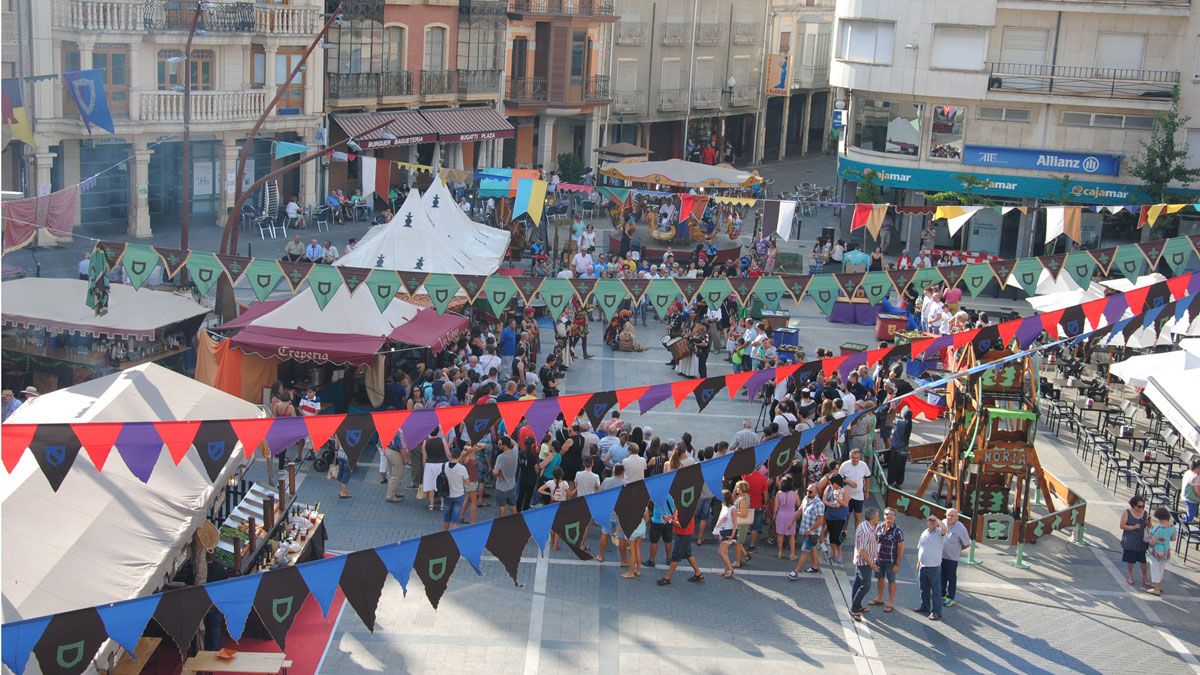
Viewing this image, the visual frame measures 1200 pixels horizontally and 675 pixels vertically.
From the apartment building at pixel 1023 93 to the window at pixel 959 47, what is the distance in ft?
0.09

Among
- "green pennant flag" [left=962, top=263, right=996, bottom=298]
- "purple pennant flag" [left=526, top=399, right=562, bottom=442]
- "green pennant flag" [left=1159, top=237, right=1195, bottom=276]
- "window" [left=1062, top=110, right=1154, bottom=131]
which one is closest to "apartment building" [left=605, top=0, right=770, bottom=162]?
"window" [left=1062, top=110, right=1154, bottom=131]

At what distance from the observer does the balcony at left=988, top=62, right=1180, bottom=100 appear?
1592 inches

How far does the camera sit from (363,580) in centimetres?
1345

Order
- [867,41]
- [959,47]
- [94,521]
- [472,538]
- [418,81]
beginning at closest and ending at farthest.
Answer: [472,538] < [94,521] < [959,47] < [867,41] < [418,81]

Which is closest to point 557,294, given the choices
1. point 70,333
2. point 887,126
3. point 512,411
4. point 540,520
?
point 512,411

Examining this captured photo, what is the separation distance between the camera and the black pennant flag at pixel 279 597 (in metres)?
12.8

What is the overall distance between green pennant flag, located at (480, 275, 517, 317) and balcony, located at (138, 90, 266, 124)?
1884 cm

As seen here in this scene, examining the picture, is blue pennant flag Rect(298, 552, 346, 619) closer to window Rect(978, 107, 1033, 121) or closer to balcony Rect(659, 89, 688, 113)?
window Rect(978, 107, 1033, 121)

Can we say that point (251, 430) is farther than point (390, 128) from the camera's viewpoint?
No

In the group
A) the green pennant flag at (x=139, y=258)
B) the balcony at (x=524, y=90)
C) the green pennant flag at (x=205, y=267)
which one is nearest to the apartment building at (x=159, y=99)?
the balcony at (x=524, y=90)

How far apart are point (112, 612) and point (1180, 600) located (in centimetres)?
1340

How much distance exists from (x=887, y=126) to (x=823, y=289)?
20.6 metres

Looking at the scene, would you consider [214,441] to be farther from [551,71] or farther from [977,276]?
[551,71]

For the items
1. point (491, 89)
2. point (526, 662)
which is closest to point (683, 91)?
point (491, 89)
